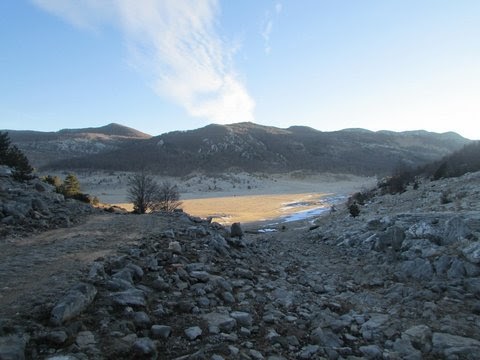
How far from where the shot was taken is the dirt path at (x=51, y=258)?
18.1ft

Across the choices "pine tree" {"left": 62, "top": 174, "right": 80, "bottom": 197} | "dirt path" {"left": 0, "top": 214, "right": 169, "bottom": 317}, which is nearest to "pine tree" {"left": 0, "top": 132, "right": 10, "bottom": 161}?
"pine tree" {"left": 62, "top": 174, "right": 80, "bottom": 197}

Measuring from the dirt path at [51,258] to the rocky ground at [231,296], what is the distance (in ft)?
0.10

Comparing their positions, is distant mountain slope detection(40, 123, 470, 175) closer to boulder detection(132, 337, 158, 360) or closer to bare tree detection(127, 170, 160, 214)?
bare tree detection(127, 170, 160, 214)

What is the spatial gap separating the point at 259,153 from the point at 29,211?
9585cm

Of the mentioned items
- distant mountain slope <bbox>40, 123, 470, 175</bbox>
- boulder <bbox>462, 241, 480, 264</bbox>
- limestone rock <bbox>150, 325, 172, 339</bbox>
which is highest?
distant mountain slope <bbox>40, 123, 470, 175</bbox>

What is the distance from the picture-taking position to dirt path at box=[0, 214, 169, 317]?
5527 millimetres

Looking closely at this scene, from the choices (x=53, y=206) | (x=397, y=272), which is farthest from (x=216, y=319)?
(x=53, y=206)

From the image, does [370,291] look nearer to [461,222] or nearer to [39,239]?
[461,222]

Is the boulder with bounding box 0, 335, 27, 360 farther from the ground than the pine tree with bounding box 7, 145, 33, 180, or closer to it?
closer to it

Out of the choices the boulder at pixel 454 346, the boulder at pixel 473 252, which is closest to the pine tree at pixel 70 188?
the boulder at pixel 473 252

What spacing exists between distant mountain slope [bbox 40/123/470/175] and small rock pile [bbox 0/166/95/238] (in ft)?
217

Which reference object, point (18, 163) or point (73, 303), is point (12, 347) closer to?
point (73, 303)

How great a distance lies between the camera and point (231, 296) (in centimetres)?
695

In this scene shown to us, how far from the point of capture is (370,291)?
8547 mm
